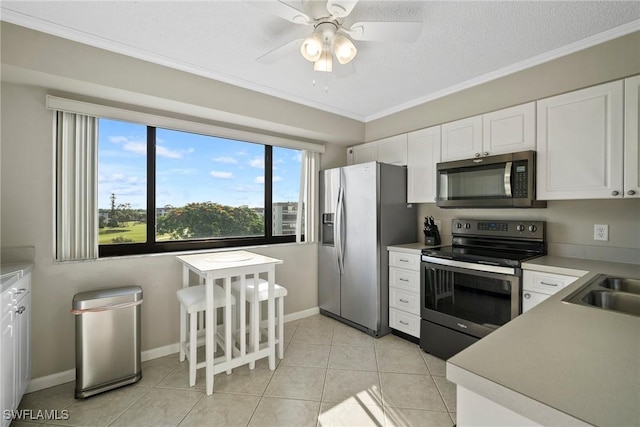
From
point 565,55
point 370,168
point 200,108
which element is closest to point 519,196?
point 565,55

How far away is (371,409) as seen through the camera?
199cm

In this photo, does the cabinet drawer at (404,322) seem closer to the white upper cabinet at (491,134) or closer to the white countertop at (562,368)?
the white upper cabinet at (491,134)

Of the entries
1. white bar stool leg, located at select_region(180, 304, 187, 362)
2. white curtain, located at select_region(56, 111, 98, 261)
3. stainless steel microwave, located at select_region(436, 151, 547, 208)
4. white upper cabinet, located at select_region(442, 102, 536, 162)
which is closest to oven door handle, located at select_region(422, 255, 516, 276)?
stainless steel microwave, located at select_region(436, 151, 547, 208)

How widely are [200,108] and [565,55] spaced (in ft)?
9.48

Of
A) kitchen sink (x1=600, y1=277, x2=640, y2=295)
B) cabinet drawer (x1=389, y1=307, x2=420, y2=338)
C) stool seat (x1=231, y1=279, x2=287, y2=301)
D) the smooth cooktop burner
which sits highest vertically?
the smooth cooktop burner

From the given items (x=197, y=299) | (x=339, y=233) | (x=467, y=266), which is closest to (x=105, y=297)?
(x=197, y=299)

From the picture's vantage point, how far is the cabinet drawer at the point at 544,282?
6.37ft

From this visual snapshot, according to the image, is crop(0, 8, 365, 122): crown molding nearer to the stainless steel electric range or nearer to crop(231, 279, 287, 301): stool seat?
crop(231, 279, 287, 301): stool seat

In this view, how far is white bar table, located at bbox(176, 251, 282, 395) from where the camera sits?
216cm

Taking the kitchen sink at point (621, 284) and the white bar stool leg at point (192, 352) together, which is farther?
the white bar stool leg at point (192, 352)

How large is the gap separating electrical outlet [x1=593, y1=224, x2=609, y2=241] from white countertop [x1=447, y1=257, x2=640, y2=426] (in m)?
1.52

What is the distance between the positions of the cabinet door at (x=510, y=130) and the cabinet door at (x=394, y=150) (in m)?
0.86

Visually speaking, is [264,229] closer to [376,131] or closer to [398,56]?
[376,131]

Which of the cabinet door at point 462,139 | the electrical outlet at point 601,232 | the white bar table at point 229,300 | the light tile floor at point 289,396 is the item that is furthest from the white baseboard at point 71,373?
the electrical outlet at point 601,232
